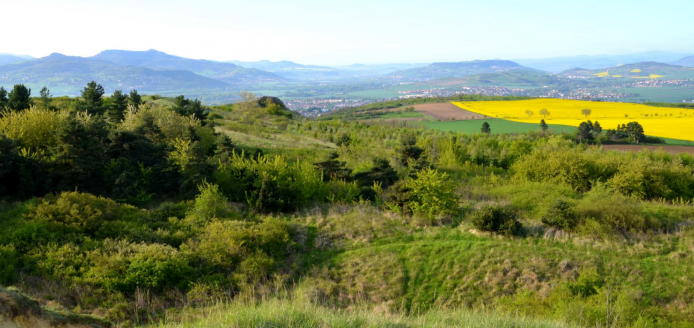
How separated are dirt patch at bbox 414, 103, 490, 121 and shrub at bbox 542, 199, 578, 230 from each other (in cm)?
5172

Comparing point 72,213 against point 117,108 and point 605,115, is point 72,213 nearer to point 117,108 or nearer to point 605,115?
point 117,108

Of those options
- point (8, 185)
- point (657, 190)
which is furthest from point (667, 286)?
point (8, 185)

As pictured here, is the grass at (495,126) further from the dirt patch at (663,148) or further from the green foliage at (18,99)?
the green foliage at (18,99)

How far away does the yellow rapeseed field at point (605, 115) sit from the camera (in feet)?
160

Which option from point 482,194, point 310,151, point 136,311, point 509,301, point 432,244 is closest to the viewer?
point 136,311

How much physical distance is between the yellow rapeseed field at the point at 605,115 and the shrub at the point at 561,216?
4124 centimetres

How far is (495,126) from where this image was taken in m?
57.3

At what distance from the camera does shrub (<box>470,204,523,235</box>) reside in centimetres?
1466

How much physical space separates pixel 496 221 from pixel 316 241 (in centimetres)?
757

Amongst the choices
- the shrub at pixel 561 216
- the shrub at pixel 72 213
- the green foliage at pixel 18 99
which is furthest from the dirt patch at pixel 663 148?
the green foliage at pixel 18 99

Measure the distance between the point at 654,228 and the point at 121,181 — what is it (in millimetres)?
23911

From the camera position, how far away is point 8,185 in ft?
49.0

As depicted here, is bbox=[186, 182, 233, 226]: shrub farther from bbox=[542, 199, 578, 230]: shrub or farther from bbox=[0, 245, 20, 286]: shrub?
bbox=[542, 199, 578, 230]: shrub

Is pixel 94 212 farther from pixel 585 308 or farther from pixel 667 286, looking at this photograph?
pixel 667 286
